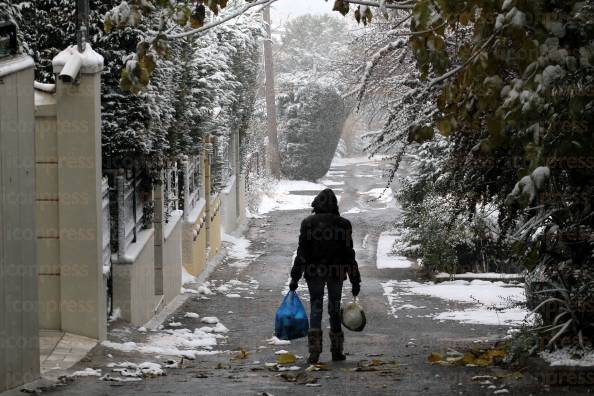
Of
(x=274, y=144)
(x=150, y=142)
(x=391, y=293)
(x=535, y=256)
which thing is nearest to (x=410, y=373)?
(x=535, y=256)

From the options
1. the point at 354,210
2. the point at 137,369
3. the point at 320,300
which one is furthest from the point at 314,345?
the point at 354,210

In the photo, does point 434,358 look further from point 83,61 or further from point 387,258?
point 387,258

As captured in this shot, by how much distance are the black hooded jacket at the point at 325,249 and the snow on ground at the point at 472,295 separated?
4.16 m

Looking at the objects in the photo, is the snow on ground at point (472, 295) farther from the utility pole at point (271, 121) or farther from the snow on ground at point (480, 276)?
the utility pole at point (271, 121)

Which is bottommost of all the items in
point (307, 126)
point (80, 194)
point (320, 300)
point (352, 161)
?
point (320, 300)

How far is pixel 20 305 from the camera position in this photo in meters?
7.77

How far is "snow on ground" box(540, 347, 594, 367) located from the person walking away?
2.17 meters

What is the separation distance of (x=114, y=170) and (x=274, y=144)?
3101cm

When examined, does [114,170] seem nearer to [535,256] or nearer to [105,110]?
[105,110]

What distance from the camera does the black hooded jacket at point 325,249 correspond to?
998 cm

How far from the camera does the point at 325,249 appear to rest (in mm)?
9977

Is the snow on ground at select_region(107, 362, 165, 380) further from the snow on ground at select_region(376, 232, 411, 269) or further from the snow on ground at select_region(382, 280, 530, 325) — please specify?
the snow on ground at select_region(376, 232, 411, 269)

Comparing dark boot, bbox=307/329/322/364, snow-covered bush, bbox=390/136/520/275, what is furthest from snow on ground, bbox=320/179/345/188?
dark boot, bbox=307/329/322/364

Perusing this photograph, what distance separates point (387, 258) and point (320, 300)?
493 inches
